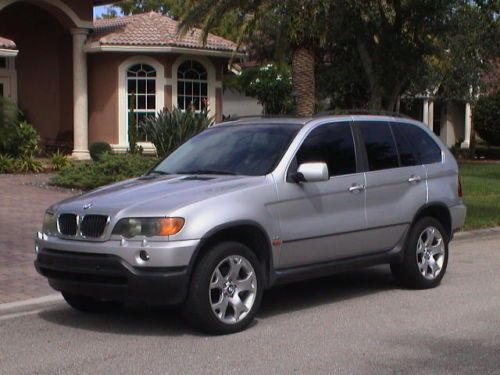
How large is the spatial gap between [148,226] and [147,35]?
1880cm

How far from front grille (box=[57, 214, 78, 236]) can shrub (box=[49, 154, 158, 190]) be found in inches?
391

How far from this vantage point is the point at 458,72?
2859cm

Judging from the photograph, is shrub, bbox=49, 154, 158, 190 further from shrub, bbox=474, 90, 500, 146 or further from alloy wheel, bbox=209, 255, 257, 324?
shrub, bbox=474, 90, 500, 146

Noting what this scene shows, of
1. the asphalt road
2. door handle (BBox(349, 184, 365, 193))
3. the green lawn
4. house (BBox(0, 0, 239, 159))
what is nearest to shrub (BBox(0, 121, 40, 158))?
house (BBox(0, 0, 239, 159))

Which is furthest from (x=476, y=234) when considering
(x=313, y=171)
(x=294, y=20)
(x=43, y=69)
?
(x=43, y=69)

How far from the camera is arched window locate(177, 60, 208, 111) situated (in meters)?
25.5

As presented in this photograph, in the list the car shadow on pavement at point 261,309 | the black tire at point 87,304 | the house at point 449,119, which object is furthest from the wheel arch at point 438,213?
the house at point 449,119

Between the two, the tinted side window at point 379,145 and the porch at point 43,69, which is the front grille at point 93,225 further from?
the porch at point 43,69

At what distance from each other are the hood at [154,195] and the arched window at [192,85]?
17.9 metres

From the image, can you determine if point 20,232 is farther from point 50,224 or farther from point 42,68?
point 42,68

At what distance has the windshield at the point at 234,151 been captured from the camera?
Result: 783 cm

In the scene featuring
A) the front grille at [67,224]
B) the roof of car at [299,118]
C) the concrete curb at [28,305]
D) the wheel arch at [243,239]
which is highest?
the roof of car at [299,118]

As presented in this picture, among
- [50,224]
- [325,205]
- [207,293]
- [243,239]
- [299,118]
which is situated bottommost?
[207,293]

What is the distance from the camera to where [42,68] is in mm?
26422
